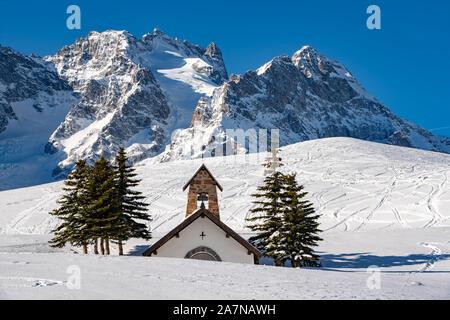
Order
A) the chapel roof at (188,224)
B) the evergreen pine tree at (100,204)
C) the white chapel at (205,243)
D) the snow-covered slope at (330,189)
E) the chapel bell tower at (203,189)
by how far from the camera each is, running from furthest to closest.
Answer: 1. the snow-covered slope at (330,189)
2. the evergreen pine tree at (100,204)
3. the chapel bell tower at (203,189)
4. the white chapel at (205,243)
5. the chapel roof at (188,224)

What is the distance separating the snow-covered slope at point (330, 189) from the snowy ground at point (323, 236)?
0.13 metres

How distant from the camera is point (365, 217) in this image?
38.2m

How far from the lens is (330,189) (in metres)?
48.7

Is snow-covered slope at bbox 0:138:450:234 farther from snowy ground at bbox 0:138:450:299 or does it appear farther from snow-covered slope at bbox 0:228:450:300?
snow-covered slope at bbox 0:228:450:300

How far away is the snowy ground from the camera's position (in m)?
10.2

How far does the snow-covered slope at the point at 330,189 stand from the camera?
3838 centimetres

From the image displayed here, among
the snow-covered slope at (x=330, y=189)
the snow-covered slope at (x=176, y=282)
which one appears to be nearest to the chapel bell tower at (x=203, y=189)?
the snow-covered slope at (x=176, y=282)

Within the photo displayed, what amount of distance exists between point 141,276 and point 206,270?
2.38 meters

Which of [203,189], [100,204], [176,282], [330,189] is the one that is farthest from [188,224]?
[330,189]

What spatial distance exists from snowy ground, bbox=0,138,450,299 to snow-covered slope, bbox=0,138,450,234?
13cm

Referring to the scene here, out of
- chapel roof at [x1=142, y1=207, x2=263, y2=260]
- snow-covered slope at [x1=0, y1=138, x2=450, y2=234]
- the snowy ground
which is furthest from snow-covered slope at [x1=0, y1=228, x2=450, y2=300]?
snow-covered slope at [x1=0, y1=138, x2=450, y2=234]

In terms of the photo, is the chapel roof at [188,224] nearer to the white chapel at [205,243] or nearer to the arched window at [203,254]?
the white chapel at [205,243]

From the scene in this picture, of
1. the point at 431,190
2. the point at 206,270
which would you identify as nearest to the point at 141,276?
the point at 206,270

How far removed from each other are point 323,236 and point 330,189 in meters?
17.7
